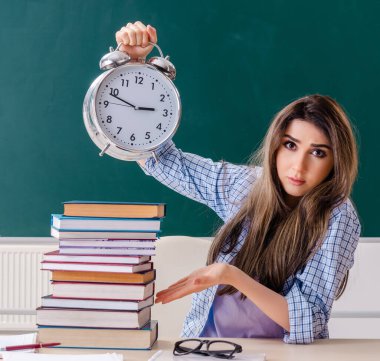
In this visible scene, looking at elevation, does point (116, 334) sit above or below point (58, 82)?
below

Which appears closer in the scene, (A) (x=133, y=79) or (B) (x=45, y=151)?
(A) (x=133, y=79)

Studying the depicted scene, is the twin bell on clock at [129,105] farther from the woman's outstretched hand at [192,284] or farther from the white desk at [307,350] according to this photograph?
the white desk at [307,350]

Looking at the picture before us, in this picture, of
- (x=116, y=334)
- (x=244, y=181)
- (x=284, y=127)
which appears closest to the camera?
(x=116, y=334)

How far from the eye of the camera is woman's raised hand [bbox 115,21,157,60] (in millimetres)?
1916

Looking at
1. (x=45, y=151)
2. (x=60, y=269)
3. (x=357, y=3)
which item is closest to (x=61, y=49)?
(x=45, y=151)

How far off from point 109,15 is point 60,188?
90 centimetres

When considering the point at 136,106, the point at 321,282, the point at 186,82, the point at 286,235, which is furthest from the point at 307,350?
the point at 186,82

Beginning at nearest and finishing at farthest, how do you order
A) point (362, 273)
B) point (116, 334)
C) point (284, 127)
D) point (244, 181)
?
point (116, 334)
point (284, 127)
point (244, 181)
point (362, 273)

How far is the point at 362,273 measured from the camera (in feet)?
12.0

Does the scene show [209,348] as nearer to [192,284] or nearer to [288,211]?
[192,284]

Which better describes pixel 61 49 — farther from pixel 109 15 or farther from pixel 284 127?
pixel 284 127

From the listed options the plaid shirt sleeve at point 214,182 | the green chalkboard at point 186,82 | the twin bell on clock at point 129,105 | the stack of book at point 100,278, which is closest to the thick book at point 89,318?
the stack of book at point 100,278

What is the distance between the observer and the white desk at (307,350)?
1718 mm

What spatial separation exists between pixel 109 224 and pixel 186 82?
2198 millimetres
